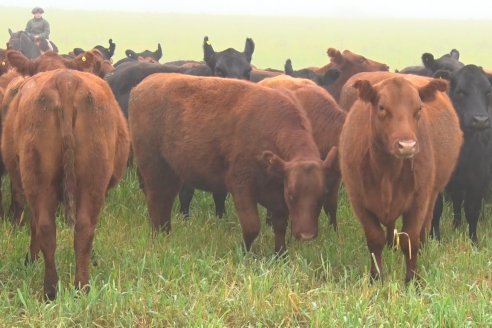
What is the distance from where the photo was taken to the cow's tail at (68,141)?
5.06 meters

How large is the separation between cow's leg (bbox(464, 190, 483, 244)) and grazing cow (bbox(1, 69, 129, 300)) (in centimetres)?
395

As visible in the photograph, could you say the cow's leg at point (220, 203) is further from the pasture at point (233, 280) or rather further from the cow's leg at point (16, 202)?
the cow's leg at point (16, 202)

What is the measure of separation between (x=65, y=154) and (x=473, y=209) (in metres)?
4.42

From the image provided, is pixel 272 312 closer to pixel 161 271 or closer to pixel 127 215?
pixel 161 271

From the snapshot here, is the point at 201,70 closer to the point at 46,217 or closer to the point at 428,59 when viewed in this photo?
the point at 428,59

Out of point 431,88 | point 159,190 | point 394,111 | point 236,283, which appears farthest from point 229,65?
point 394,111

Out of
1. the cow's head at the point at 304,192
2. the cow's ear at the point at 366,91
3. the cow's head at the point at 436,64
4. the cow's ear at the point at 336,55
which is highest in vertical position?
the cow's ear at the point at 366,91

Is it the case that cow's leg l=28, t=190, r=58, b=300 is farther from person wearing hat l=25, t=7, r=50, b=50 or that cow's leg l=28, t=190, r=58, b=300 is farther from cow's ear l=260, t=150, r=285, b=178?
person wearing hat l=25, t=7, r=50, b=50

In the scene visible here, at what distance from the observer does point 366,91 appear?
5.71 metres

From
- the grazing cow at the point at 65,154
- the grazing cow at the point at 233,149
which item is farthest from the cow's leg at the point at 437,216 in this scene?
the grazing cow at the point at 65,154

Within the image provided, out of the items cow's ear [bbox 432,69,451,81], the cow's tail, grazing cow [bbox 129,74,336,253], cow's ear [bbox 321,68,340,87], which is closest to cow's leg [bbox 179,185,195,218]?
grazing cow [bbox 129,74,336,253]

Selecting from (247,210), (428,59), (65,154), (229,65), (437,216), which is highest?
(428,59)

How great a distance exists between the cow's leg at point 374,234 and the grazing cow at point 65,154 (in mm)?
1999

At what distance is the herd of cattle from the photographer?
5.21 m
